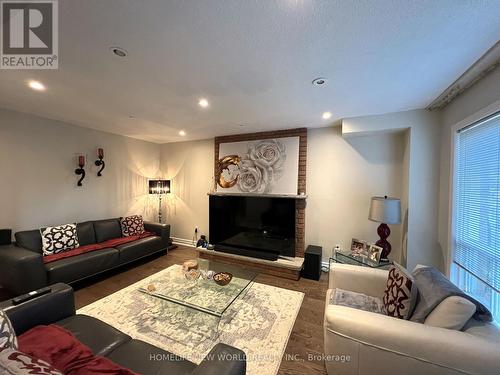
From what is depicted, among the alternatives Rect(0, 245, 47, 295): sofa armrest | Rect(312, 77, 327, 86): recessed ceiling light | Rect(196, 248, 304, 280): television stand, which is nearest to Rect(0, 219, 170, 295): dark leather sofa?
Rect(0, 245, 47, 295): sofa armrest

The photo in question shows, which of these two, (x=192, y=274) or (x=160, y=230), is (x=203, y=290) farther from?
(x=160, y=230)

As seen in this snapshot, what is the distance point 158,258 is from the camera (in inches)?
154

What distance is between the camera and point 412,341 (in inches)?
45.3

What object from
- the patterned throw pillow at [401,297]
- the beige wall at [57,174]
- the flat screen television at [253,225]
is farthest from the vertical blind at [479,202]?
the beige wall at [57,174]

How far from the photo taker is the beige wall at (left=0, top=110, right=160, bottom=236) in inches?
112

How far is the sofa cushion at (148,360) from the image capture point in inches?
43.0

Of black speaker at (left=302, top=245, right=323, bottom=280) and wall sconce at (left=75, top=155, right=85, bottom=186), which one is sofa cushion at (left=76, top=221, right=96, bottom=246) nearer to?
wall sconce at (left=75, top=155, right=85, bottom=186)

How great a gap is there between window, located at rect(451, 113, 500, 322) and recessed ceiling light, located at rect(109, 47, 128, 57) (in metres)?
3.05

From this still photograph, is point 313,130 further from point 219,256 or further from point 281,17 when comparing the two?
point 219,256

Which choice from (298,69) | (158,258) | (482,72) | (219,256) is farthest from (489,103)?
(158,258)

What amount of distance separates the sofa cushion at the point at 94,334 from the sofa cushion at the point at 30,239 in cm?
203

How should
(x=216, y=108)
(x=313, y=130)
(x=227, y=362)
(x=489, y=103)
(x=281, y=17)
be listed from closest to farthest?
(x=227, y=362)
(x=281, y=17)
(x=489, y=103)
(x=216, y=108)
(x=313, y=130)

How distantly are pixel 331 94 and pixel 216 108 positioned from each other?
4.75 ft

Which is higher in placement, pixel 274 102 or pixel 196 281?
pixel 274 102
